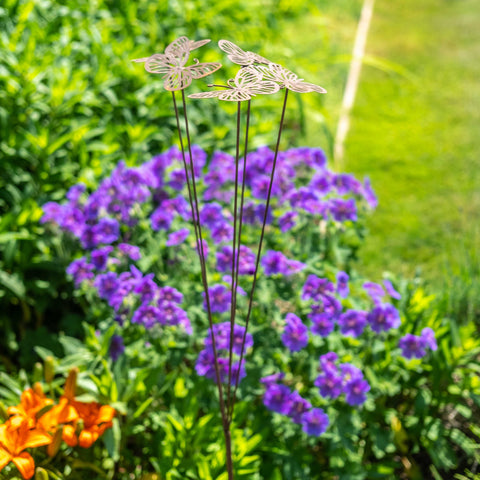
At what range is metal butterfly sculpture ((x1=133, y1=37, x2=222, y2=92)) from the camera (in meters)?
1.28

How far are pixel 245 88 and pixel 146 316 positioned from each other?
3.29ft

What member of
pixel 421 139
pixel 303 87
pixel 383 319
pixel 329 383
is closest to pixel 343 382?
pixel 329 383

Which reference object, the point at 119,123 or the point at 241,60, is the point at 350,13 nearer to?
the point at 119,123

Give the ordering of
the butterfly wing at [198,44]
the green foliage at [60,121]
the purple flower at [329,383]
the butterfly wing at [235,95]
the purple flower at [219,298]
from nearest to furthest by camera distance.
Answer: the butterfly wing at [235,95] → the butterfly wing at [198,44] → the purple flower at [329,383] → the purple flower at [219,298] → the green foliage at [60,121]

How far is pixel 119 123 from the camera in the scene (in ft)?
10.6

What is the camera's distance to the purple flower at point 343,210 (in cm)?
228

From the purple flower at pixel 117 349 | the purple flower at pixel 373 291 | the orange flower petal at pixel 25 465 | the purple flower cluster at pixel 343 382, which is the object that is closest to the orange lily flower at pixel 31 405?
the orange flower petal at pixel 25 465

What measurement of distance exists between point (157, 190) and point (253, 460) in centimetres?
112

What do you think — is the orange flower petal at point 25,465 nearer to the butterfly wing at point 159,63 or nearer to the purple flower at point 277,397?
the purple flower at point 277,397

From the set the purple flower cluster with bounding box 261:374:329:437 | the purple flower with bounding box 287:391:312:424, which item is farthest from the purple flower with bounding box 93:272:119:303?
the purple flower with bounding box 287:391:312:424

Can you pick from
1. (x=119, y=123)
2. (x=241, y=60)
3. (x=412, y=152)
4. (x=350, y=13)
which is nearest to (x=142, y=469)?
(x=241, y=60)

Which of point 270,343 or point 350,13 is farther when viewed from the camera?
point 350,13

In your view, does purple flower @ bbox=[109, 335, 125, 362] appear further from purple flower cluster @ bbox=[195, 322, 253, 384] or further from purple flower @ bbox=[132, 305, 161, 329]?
purple flower cluster @ bbox=[195, 322, 253, 384]

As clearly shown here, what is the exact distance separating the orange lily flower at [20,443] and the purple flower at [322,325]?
2.87ft
